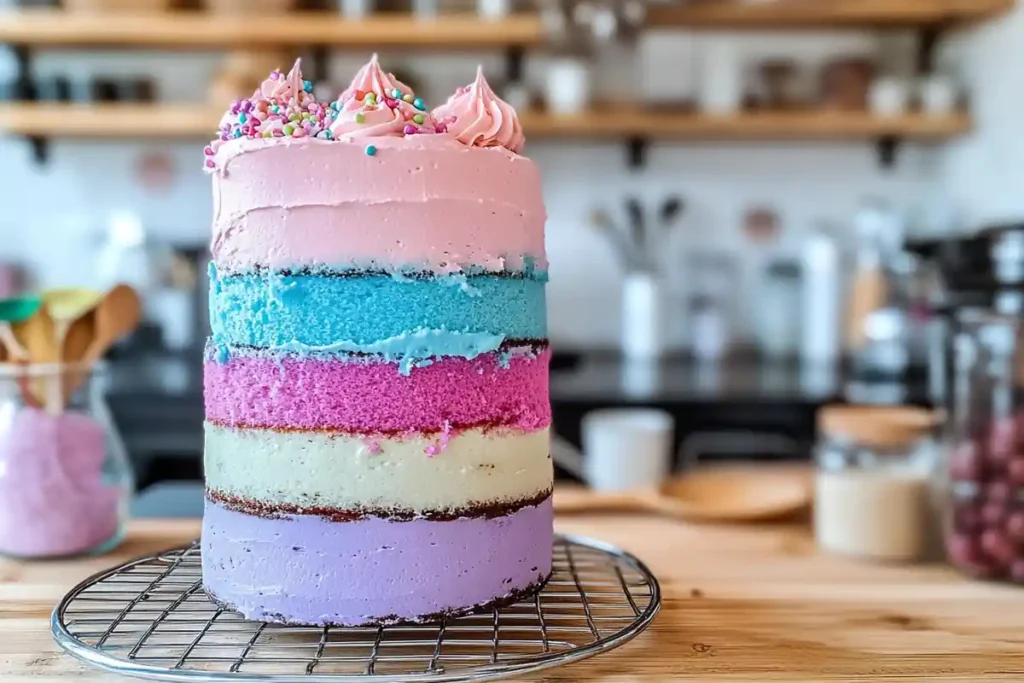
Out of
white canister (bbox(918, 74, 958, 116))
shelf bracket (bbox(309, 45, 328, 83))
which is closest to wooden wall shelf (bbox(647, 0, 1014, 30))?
white canister (bbox(918, 74, 958, 116))

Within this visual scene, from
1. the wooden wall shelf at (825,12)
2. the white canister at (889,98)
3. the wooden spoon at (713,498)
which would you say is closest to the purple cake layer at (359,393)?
the wooden spoon at (713,498)

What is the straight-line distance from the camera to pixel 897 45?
262cm

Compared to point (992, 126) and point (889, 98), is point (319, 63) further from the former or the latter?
point (992, 126)

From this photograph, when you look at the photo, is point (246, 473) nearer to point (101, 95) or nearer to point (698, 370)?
point (698, 370)

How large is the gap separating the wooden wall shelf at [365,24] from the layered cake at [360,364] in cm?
166

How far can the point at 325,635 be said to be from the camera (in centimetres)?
68

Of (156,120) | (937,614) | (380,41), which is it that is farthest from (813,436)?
(156,120)

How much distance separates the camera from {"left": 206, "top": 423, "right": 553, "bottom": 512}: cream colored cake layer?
0.69 m

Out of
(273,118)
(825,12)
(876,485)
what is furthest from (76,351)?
(825,12)

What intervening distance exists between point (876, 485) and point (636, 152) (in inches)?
68.7

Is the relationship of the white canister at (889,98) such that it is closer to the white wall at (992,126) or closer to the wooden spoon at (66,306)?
the white wall at (992,126)

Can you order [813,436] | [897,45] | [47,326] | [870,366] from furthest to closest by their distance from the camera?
[897,45], [870,366], [813,436], [47,326]

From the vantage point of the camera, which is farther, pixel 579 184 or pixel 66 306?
pixel 579 184

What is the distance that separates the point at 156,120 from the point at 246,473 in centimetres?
186
